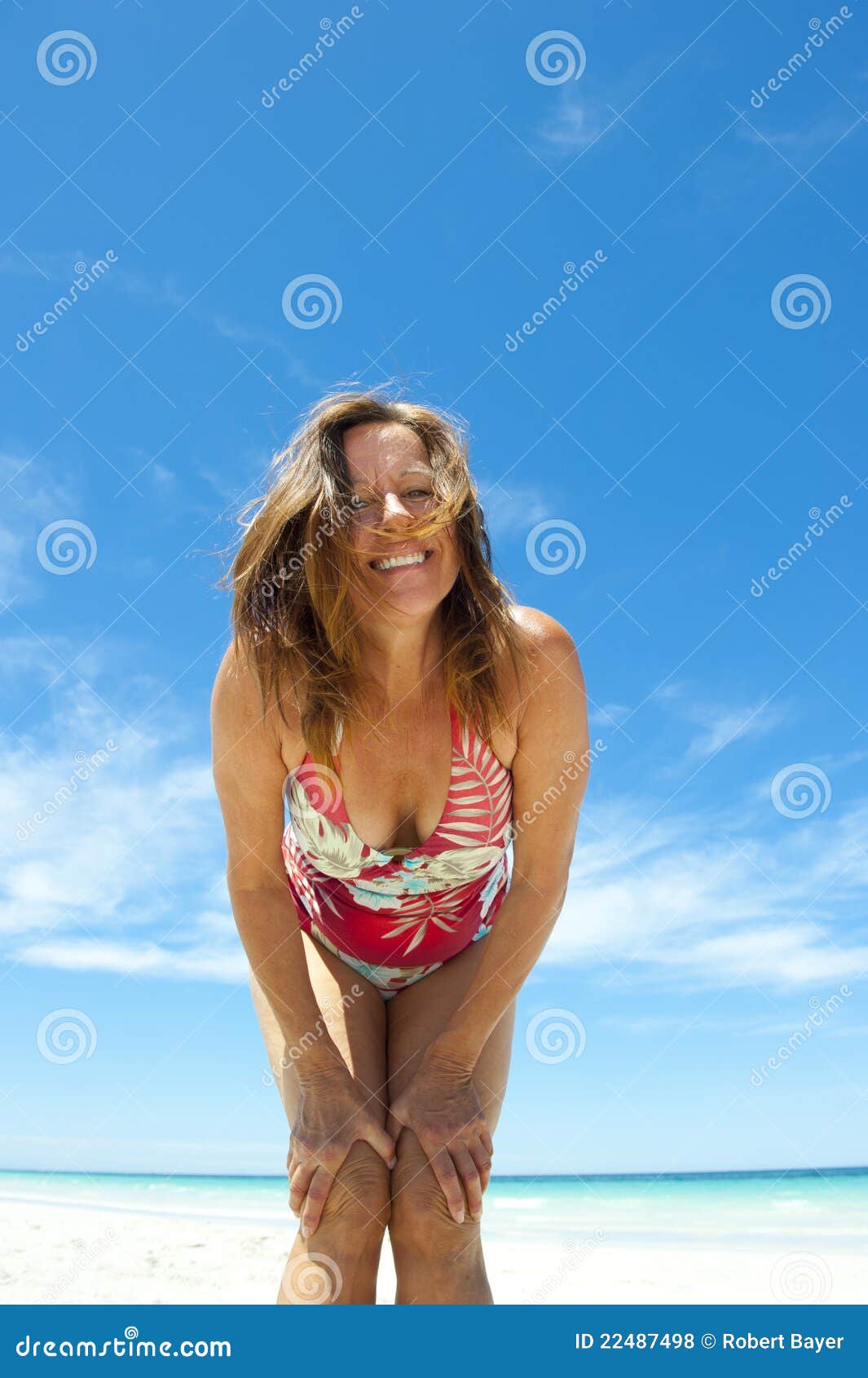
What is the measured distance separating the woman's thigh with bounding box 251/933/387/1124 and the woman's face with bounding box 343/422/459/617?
4.19ft

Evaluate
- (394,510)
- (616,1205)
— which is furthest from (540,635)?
(616,1205)

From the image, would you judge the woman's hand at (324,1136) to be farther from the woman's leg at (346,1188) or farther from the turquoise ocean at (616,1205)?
the turquoise ocean at (616,1205)

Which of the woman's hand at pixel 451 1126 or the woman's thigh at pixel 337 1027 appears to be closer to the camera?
the woman's hand at pixel 451 1126

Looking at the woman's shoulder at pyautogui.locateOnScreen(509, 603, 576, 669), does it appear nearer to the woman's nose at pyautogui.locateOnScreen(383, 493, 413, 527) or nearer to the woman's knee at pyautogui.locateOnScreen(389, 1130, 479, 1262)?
the woman's nose at pyautogui.locateOnScreen(383, 493, 413, 527)

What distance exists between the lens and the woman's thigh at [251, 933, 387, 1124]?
3.35 m

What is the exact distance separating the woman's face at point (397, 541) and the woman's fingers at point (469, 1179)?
65.8 inches

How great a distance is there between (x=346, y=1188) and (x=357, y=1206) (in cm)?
6

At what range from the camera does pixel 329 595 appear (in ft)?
11.4

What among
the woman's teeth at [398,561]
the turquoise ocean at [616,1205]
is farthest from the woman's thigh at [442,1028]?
the turquoise ocean at [616,1205]

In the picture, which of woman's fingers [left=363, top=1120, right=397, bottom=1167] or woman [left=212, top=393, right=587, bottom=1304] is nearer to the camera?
woman's fingers [left=363, top=1120, right=397, bottom=1167]

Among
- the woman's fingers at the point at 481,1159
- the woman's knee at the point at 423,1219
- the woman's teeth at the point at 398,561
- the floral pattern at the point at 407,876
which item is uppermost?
the woman's teeth at the point at 398,561

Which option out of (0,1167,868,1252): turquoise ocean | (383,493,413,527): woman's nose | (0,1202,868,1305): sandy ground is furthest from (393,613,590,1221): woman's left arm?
(0,1167,868,1252): turquoise ocean

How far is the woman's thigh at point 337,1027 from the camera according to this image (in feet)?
11.0
